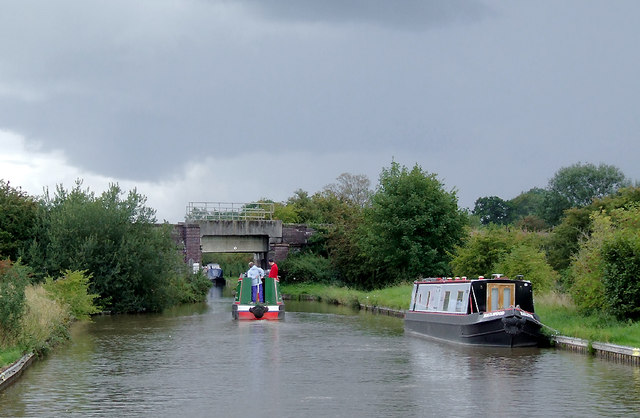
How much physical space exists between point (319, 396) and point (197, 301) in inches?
1599

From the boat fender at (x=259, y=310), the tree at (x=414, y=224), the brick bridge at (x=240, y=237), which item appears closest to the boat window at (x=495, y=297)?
the boat fender at (x=259, y=310)

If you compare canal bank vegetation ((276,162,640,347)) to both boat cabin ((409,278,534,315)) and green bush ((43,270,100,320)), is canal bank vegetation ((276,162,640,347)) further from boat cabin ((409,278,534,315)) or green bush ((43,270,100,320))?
green bush ((43,270,100,320))

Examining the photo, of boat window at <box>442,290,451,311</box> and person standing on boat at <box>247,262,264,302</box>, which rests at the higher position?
person standing on boat at <box>247,262,264,302</box>

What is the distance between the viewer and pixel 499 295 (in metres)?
26.7

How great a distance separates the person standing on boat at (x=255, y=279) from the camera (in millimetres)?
35750

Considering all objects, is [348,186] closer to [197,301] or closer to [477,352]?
[197,301]

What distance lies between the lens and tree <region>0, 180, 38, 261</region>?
135ft

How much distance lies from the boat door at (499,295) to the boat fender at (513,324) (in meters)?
1.76

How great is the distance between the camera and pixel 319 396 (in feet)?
52.2

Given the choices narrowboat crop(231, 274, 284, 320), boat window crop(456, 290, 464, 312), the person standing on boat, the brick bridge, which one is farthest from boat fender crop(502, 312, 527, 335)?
the brick bridge

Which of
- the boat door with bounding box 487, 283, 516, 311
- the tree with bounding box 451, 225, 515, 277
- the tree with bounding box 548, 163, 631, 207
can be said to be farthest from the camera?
the tree with bounding box 548, 163, 631, 207

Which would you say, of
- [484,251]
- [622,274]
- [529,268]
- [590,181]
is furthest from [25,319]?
[590,181]

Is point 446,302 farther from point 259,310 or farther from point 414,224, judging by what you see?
point 414,224

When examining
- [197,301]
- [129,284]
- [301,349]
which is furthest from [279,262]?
[301,349]
